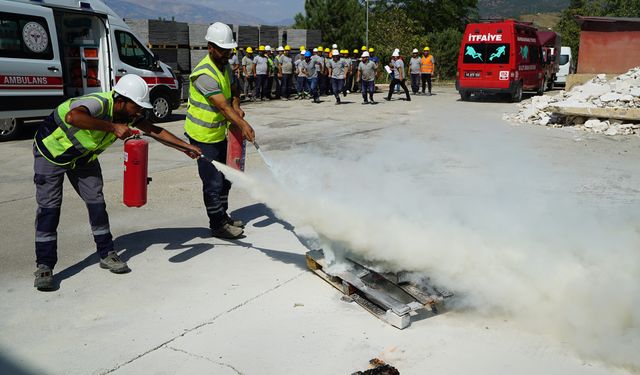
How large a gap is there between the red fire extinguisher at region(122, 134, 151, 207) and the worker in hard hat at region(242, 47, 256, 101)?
1427 centimetres

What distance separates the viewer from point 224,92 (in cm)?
473

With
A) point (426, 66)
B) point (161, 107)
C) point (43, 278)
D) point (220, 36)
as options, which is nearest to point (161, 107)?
point (161, 107)

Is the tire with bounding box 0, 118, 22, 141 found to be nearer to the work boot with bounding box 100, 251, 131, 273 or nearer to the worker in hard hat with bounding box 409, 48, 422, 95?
the work boot with bounding box 100, 251, 131, 273

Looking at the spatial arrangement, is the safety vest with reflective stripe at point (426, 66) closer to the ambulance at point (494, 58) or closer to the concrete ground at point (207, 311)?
the ambulance at point (494, 58)

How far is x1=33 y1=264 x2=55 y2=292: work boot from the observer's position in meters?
3.87

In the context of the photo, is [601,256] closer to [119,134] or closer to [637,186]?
[119,134]

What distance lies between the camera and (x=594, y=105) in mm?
12477

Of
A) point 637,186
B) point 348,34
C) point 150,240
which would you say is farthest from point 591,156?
point 348,34

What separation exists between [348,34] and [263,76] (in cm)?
1353

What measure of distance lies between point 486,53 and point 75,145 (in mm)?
16261

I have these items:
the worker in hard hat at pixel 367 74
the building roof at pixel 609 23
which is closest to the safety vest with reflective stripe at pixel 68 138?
the worker in hard hat at pixel 367 74

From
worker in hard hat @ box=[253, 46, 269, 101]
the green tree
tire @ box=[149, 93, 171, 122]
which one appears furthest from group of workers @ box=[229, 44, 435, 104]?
the green tree

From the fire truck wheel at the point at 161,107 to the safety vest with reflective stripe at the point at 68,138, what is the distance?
9141mm

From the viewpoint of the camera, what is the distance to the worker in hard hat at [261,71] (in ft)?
58.5
